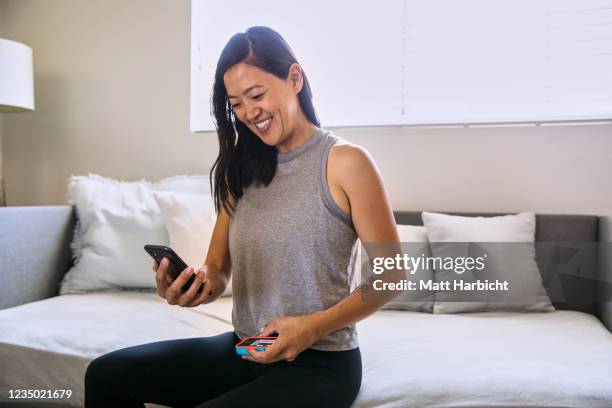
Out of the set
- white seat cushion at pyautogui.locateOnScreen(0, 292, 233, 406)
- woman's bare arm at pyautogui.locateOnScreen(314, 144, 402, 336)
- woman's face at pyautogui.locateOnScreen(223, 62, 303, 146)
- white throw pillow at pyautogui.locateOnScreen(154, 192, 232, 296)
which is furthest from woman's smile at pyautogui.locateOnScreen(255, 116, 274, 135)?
white throw pillow at pyautogui.locateOnScreen(154, 192, 232, 296)

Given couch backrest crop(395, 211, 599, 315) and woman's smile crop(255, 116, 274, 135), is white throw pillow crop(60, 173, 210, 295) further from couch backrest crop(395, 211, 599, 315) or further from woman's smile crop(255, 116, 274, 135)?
couch backrest crop(395, 211, 599, 315)

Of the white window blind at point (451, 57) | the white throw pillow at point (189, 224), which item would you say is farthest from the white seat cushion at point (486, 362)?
the white window blind at point (451, 57)

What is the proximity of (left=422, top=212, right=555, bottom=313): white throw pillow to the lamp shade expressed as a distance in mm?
1817

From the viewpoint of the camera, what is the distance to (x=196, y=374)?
1017 mm

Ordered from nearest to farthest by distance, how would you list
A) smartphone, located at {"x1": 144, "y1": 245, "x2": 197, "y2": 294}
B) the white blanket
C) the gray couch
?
smartphone, located at {"x1": 144, "y1": 245, "x2": 197, "y2": 294} → the white blanket → the gray couch

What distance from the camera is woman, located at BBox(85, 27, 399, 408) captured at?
952 mm

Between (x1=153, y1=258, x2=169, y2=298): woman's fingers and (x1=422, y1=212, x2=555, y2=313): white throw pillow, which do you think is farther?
(x1=422, y1=212, x2=555, y2=313): white throw pillow

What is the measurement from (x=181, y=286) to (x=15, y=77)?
1755 mm

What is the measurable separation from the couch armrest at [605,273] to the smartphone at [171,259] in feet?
4.36

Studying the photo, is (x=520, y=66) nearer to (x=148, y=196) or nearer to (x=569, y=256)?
(x=569, y=256)

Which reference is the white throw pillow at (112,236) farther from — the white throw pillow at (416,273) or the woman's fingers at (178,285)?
the woman's fingers at (178,285)

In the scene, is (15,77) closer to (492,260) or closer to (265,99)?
(265,99)

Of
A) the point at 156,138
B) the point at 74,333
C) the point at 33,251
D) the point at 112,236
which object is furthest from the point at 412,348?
the point at 156,138

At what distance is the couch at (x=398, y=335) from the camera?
1.13 meters
